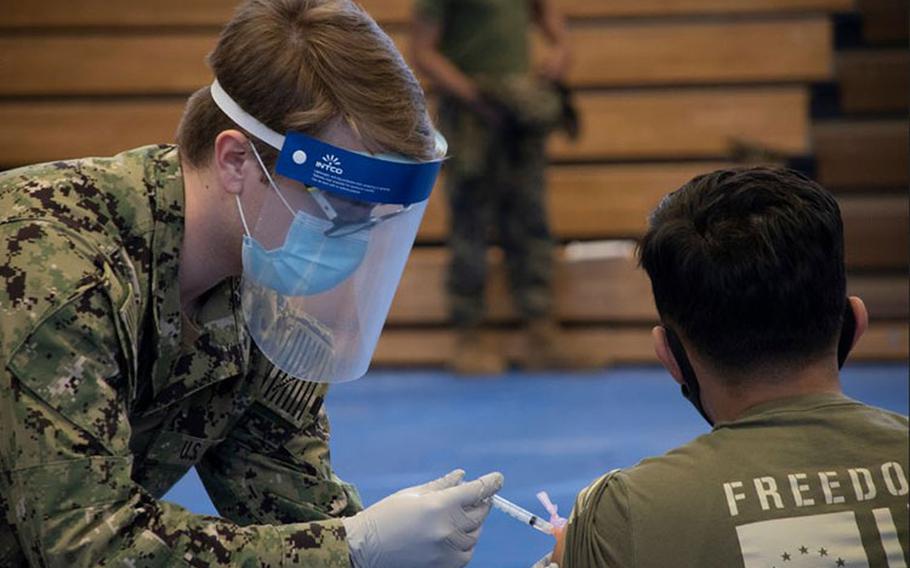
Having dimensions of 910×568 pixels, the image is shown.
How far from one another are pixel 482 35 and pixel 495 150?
45cm

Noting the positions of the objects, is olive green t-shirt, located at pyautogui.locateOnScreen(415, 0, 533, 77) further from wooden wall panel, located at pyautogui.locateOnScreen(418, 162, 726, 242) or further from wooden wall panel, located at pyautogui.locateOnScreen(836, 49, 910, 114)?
wooden wall panel, located at pyautogui.locateOnScreen(836, 49, 910, 114)

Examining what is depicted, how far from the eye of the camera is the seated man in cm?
138

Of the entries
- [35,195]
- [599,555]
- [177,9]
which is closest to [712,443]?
[599,555]

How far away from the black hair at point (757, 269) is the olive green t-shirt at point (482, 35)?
149 inches

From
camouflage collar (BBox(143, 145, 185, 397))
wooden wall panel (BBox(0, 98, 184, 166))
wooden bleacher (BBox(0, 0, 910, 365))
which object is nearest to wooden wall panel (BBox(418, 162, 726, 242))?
wooden bleacher (BBox(0, 0, 910, 365))

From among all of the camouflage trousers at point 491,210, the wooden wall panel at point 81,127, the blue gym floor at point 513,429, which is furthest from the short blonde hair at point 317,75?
the wooden wall panel at point 81,127

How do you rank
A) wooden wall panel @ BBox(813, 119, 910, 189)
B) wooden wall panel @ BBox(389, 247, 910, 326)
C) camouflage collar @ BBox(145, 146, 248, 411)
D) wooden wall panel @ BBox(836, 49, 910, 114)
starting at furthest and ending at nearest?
wooden wall panel @ BBox(836, 49, 910, 114)
wooden wall panel @ BBox(813, 119, 910, 189)
wooden wall panel @ BBox(389, 247, 910, 326)
camouflage collar @ BBox(145, 146, 248, 411)

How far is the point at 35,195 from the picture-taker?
1.64 meters

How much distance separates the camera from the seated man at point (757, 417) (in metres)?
1.38

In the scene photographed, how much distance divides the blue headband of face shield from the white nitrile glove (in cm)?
37

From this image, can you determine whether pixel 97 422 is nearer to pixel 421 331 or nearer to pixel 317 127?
pixel 317 127

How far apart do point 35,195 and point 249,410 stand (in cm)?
49

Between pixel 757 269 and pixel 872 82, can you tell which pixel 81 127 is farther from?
pixel 757 269

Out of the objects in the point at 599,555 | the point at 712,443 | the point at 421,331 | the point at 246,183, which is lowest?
the point at 421,331
